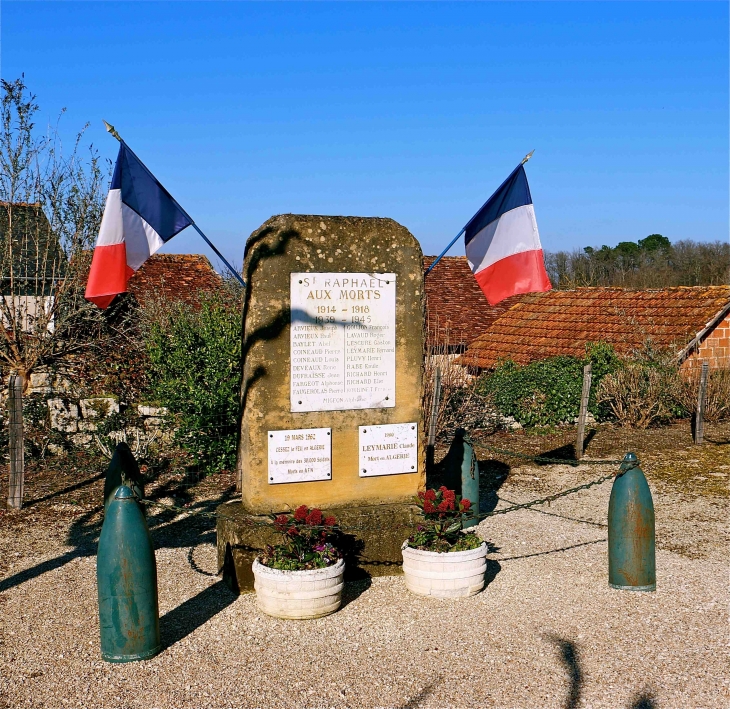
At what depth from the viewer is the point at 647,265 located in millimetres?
50781

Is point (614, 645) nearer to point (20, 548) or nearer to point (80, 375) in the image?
point (20, 548)

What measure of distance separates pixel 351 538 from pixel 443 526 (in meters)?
0.77

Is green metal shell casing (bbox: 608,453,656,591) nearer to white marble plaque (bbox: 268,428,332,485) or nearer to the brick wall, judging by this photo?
white marble plaque (bbox: 268,428,332,485)

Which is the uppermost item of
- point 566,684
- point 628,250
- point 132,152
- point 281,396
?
point 628,250

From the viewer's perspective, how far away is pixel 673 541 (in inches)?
305

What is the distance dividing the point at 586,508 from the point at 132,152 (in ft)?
19.9

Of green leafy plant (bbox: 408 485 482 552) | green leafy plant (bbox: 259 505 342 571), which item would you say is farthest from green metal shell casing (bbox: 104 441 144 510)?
green leafy plant (bbox: 408 485 482 552)

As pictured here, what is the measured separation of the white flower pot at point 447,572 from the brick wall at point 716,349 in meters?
12.4

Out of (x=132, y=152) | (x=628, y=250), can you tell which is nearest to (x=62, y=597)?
(x=132, y=152)

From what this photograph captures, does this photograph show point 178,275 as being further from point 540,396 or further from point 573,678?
point 573,678

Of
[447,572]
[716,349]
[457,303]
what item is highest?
[457,303]

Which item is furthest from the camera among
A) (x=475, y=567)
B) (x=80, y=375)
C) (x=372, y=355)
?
(x=80, y=375)

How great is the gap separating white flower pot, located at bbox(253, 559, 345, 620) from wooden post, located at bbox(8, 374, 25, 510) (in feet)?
14.7

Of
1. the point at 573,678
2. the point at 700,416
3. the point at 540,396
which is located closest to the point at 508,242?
the point at 573,678
